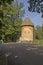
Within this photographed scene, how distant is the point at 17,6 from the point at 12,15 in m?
6.65

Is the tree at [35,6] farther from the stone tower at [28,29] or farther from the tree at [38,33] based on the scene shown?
the tree at [38,33]

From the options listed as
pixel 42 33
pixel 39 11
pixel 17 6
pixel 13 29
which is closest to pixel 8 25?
pixel 13 29

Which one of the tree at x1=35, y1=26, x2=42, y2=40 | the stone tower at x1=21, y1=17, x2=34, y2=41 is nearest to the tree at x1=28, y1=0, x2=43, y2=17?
the stone tower at x1=21, y1=17, x2=34, y2=41

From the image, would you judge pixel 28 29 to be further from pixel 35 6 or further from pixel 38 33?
pixel 35 6

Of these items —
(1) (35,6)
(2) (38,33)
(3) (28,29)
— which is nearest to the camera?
(1) (35,6)

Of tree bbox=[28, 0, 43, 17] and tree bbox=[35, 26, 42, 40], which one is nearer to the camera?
tree bbox=[28, 0, 43, 17]

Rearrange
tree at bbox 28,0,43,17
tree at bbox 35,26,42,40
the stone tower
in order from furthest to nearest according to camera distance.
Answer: tree at bbox 35,26,42,40 < the stone tower < tree at bbox 28,0,43,17

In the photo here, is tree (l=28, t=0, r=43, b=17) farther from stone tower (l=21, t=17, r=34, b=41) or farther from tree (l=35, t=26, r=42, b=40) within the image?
tree (l=35, t=26, r=42, b=40)

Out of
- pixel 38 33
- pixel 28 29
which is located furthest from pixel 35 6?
pixel 38 33

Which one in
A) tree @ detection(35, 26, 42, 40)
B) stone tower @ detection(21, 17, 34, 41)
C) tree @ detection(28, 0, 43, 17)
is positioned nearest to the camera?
tree @ detection(28, 0, 43, 17)

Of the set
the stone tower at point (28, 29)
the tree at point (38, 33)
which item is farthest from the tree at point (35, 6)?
the tree at point (38, 33)

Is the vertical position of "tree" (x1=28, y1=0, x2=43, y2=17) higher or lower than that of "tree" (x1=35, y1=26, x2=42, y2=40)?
higher

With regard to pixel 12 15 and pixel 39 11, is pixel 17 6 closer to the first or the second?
pixel 12 15

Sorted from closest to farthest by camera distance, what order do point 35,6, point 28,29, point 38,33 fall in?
point 35,6 < point 28,29 < point 38,33
